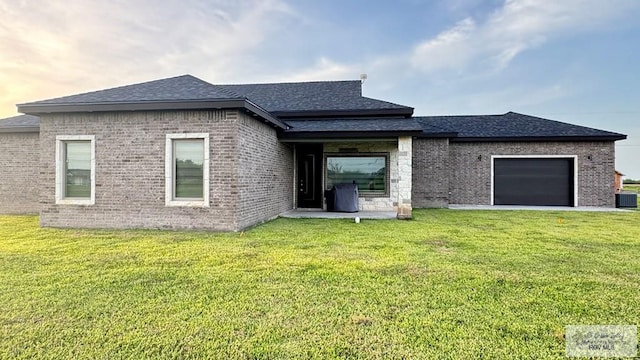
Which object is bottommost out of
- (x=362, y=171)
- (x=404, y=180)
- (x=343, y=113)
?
(x=404, y=180)

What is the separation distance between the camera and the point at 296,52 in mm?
14742

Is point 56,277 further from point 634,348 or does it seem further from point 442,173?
point 442,173

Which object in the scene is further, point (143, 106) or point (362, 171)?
point (362, 171)

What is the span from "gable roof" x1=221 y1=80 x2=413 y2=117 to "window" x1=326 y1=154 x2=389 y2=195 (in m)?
1.58

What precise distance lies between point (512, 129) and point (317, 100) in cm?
924

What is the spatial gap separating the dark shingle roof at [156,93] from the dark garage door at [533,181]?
41.9 feet

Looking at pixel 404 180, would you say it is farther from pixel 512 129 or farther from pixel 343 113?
pixel 512 129

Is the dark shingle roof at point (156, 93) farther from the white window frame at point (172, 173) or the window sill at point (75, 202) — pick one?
the window sill at point (75, 202)

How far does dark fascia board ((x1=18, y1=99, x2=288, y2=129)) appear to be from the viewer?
686cm

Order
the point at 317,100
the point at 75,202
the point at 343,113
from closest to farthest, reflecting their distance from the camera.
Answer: the point at 75,202 → the point at 343,113 → the point at 317,100

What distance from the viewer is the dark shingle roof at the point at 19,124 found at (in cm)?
1013

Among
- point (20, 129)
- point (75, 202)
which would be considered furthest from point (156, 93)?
point (20, 129)

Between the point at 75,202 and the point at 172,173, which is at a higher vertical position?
the point at 172,173

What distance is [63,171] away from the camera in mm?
7781
